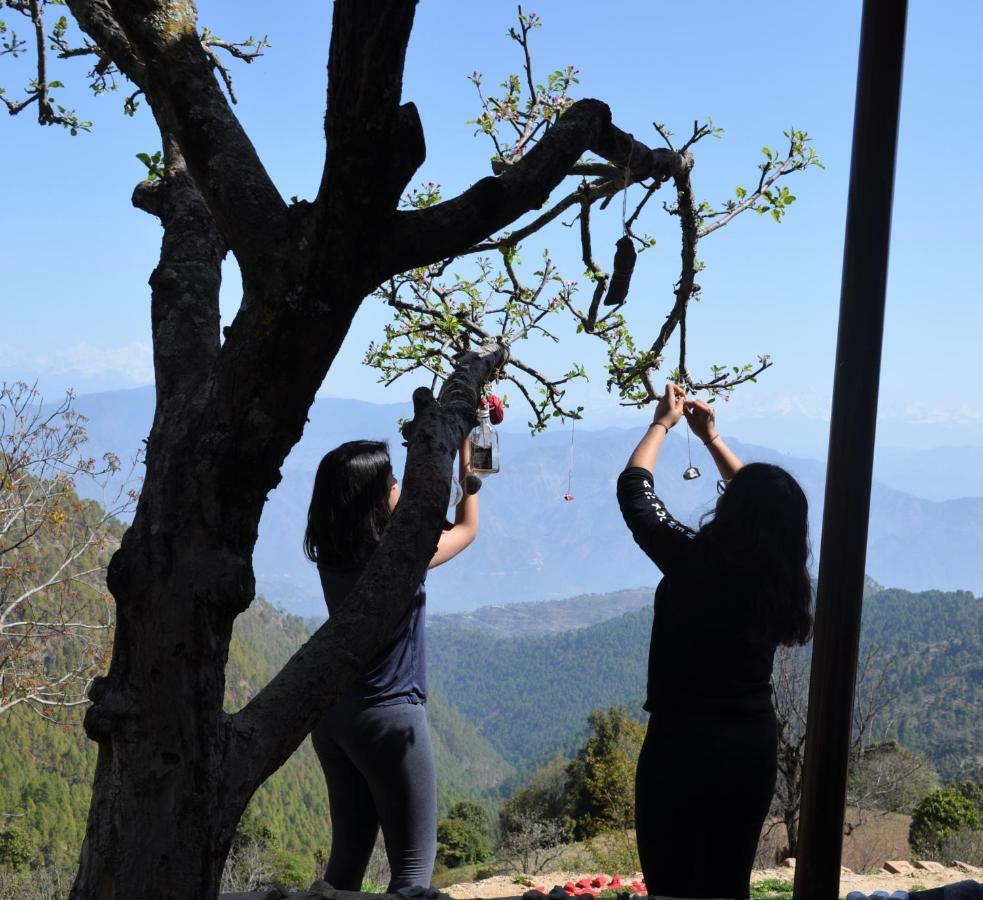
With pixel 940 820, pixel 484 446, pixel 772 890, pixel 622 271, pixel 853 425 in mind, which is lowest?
pixel 940 820

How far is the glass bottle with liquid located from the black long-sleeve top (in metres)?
0.89

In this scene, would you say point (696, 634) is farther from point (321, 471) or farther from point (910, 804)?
point (910, 804)

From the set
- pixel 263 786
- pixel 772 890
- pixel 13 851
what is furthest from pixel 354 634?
pixel 263 786

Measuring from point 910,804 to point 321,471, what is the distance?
2491cm

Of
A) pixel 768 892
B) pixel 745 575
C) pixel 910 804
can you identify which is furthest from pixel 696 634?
pixel 910 804

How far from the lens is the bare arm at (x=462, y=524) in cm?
246

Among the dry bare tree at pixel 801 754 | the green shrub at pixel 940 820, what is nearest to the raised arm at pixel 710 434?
the dry bare tree at pixel 801 754

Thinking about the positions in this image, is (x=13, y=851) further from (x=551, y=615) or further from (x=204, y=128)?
(x=551, y=615)

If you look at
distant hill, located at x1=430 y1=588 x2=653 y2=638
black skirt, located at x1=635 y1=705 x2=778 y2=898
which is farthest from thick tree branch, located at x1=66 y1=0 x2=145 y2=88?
distant hill, located at x1=430 y1=588 x2=653 y2=638

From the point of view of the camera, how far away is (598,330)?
4227mm

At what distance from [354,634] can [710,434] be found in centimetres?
123

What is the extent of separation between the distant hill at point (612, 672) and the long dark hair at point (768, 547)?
806 centimetres

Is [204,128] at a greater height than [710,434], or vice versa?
[204,128]

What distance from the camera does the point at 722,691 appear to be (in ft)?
6.58
